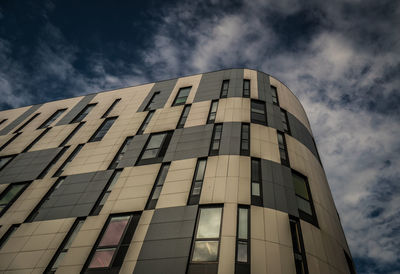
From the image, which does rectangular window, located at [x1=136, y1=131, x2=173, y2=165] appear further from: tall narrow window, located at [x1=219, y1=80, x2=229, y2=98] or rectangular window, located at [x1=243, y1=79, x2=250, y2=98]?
rectangular window, located at [x1=243, y1=79, x2=250, y2=98]

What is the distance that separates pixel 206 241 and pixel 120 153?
13.0 meters

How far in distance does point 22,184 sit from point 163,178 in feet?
50.7

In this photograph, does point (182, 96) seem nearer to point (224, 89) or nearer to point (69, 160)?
point (224, 89)

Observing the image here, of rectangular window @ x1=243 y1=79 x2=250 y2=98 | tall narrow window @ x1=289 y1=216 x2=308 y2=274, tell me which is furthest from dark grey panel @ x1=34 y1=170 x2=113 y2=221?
rectangular window @ x1=243 y1=79 x2=250 y2=98

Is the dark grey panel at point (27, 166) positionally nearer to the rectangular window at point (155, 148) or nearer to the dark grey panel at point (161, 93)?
the dark grey panel at point (161, 93)

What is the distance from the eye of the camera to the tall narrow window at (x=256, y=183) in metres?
15.8

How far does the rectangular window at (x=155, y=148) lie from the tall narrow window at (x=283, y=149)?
988cm

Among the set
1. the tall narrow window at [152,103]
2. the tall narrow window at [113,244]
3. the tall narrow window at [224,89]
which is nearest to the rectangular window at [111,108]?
the tall narrow window at [152,103]

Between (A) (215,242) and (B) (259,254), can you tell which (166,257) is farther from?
(B) (259,254)

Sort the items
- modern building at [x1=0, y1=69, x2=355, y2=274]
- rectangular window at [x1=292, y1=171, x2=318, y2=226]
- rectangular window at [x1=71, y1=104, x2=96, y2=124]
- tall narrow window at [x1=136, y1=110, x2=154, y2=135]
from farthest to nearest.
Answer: rectangular window at [x1=71, y1=104, x2=96, y2=124] → tall narrow window at [x1=136, y1=110, x2=154, y2=135] → rectangular window at [x1=292, y1=171, x2=318, y2=226] → modern building at [x1=0, y1=69, x2=355, y2=274]

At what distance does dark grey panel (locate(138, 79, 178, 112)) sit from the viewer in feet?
92.4

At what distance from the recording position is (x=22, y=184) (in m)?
24.0

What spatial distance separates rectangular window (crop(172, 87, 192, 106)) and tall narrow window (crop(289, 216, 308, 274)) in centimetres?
1677

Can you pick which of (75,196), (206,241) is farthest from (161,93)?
(206,241)
